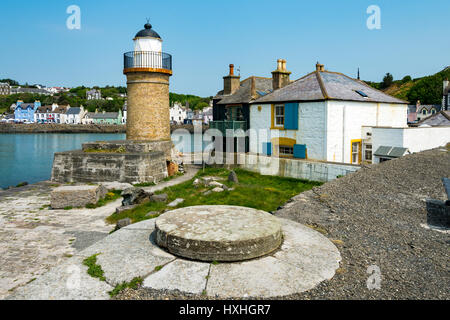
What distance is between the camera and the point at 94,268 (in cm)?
559

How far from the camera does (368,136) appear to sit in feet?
72.7

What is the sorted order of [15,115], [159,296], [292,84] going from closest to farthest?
1. [159,296]
2. [292,84]
3. [15,115]

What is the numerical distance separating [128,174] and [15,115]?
5342 inches

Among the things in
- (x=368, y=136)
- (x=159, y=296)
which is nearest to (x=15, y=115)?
(x=368, y=136)

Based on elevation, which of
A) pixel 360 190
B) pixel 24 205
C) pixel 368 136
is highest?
pixel 368 136

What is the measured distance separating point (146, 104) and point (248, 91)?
27.8 ft

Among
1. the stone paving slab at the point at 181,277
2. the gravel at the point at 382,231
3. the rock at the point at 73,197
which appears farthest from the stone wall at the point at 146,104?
the stone paving slab at the point at 181,277

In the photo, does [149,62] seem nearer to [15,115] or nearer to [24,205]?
[24,205]

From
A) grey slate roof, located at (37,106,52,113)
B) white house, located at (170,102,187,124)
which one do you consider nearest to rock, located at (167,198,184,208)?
white house, located at (170,102,187,124)

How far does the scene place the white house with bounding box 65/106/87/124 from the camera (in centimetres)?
12650

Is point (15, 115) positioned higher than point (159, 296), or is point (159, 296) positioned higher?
point (15, 115)

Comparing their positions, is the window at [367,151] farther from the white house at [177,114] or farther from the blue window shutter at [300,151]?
the white house at [177,114]

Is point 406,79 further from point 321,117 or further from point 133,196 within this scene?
point 133,196

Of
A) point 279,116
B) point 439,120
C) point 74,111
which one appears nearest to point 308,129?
point 279,116
